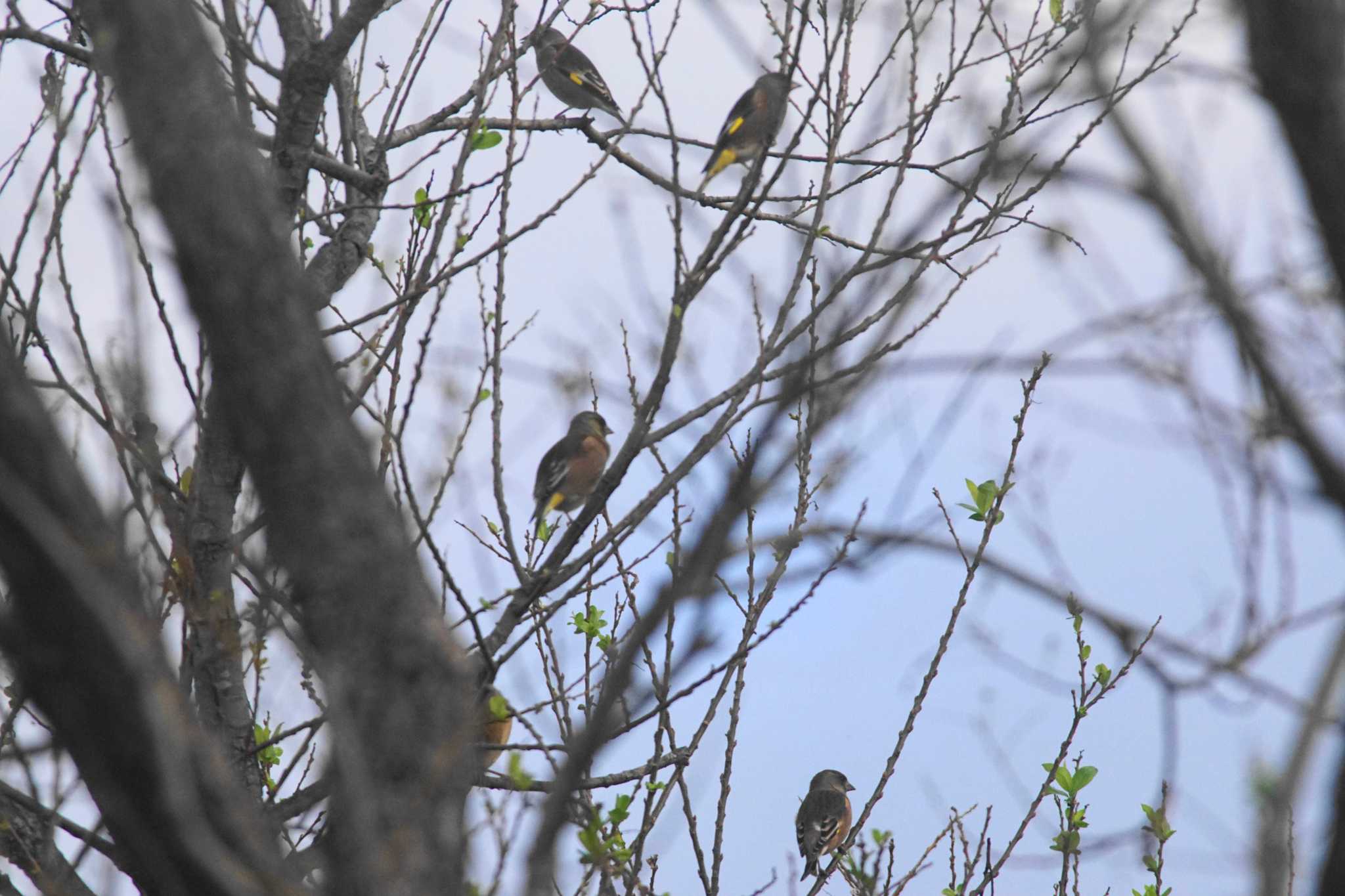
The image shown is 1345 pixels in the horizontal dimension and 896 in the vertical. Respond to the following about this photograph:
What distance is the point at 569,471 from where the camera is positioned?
805cm

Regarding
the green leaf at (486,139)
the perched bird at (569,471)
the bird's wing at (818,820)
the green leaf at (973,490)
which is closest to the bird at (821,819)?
the bird's wing at (818,820)

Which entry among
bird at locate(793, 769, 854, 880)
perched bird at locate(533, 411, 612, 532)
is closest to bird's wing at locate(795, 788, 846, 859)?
bird at locate(793, 769, 854, 880)

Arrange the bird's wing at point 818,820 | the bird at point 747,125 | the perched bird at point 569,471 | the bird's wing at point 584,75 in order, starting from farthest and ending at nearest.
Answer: the bird's wing at point 584,75 → the bird's wing at point 818,820 → the perched bird at point 569,471 → the bird at point 747,125

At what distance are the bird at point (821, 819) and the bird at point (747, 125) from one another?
369cm

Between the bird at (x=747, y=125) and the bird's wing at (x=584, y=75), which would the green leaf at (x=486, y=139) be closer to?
the bird at (x=747, y=125)

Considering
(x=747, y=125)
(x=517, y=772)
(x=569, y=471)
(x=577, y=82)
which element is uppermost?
(x=577, y=82)

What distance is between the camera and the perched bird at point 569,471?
8.00 m

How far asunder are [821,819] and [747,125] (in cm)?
465

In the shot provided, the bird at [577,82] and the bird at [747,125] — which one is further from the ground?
the bird at [577,82]

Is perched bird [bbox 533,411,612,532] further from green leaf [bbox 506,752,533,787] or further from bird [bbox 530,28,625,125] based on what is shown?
green leaf [bbox 506,752,533,787]

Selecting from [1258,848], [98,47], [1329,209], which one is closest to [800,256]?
[1329,209]

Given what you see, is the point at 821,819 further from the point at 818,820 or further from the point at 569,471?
the point at 569,471

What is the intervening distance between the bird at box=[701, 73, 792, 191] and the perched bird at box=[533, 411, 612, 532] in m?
2.03

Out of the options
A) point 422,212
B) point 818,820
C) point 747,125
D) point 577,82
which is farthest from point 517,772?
point 577,82
